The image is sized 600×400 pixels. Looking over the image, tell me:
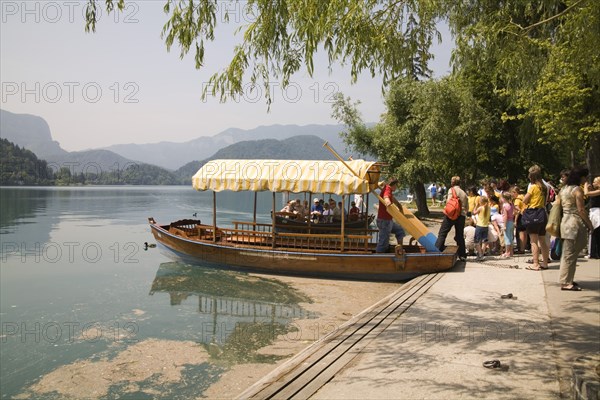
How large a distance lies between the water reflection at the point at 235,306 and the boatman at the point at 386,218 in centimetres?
289

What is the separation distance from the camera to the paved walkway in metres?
4.96

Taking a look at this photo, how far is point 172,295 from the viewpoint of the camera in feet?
45.0

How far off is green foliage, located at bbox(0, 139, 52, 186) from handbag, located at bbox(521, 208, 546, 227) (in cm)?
17236

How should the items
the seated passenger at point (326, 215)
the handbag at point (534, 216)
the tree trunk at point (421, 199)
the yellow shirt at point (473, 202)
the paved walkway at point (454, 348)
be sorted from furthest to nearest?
1. the tree trunk at point (421, 199)
2. the seated passenger at point (326, 215)
3. the yellow shirt at point (473, 202)
4. the handbag at point (534, 216)
5. the paved walkway at point (454, 348)

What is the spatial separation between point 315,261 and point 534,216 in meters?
6.20

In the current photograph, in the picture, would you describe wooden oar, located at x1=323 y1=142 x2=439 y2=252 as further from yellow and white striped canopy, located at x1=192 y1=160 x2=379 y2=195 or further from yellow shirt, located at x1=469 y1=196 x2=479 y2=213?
yellow shirt, located at x1=469 y1=196 x2=479 y2=213

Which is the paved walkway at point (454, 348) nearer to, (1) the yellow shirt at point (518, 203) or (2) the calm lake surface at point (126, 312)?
(2) the calm lake surface at point (126, 312)

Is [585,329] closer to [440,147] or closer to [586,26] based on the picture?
[586,26]

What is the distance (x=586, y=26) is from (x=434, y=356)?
191 inches

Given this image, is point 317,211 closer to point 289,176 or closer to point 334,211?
point 334,211

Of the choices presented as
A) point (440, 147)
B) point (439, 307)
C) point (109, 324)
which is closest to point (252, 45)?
point (439, 307)

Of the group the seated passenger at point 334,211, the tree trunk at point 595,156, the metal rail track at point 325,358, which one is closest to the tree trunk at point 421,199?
the tree trunk at point 595,156

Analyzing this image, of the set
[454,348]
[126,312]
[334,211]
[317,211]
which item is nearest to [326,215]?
[334,211]

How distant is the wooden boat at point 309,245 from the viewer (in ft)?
44.2
